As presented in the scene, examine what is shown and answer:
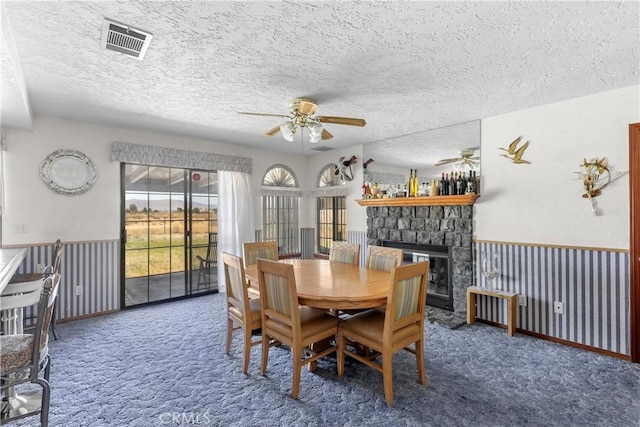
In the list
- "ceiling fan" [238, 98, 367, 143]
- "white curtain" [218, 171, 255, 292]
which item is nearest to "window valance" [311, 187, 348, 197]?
"white curtain" [218, 171, 255, 292]

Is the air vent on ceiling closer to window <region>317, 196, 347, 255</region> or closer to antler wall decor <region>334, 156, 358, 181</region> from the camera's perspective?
antler wall decor <region>334, 156, 358, 181</region>

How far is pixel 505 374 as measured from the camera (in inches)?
99.1

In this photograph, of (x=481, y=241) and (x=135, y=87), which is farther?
(x=481, y=241)

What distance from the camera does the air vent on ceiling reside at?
6.05 ft

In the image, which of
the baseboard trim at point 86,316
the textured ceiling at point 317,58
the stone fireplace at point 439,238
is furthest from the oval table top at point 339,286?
the baseboard trim at point 86,316

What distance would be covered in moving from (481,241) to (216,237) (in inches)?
152

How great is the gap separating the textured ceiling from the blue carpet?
2345 mm

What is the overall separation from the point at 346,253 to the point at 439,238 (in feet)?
4.42

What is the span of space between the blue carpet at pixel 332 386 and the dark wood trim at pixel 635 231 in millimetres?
256

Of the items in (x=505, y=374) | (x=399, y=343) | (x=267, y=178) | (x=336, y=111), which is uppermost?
(x=336, y=111)

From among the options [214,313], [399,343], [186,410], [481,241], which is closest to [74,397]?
[186,410]

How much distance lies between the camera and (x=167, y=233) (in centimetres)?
451

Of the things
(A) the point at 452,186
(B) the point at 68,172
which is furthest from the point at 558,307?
(B) the point at 68,172

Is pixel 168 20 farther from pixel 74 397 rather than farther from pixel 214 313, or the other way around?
pixel 214 313
